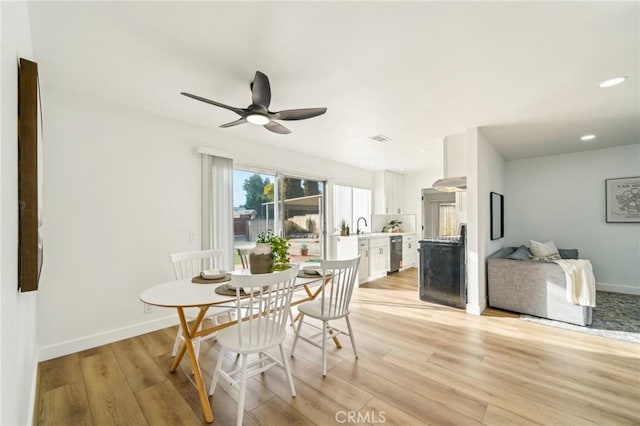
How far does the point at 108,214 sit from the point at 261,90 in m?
2.18

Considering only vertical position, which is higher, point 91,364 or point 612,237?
point 612,237

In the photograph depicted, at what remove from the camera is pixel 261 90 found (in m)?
1.96

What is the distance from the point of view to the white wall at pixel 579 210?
4.49m

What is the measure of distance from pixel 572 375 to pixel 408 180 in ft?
18.1

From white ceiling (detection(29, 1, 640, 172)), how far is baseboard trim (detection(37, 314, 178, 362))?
243 centimetres

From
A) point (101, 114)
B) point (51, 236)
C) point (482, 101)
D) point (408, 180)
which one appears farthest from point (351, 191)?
point (51, 236)

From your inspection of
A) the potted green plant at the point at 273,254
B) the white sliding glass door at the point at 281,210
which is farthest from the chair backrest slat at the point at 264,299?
the white sliding glass door at the point at 281,210

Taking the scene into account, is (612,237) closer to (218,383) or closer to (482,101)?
(482,101)

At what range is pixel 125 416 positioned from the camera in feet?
5.66

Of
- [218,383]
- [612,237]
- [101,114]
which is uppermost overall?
[101,114]

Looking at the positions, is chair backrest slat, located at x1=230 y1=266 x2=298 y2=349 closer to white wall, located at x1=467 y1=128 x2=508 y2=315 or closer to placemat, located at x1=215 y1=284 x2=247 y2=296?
placemat, located at x1=215 y1=284 x2=247 y2=296

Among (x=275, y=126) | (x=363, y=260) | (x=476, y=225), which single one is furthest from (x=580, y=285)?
(x=275, y=126)

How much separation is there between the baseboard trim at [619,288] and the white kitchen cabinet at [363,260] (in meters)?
4.09

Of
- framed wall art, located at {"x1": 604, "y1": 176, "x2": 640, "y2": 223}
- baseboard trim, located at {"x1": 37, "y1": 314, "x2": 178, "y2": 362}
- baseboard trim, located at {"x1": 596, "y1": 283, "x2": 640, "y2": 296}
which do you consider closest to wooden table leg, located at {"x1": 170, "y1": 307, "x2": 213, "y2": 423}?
baseboard trim, located at {"x1": 37, "y1": 314, "x2": 178, "y2": 362}
